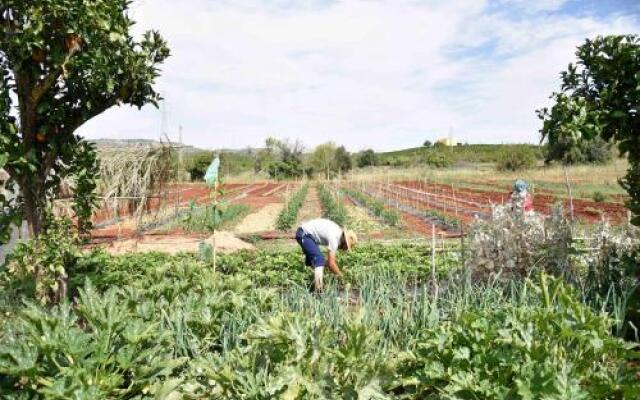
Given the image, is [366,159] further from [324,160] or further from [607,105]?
[607,105]

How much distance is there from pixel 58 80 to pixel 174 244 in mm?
8581

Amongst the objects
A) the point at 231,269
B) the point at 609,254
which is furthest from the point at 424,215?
the point at 609,254

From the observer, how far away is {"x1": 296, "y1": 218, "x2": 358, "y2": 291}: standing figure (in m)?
6.64

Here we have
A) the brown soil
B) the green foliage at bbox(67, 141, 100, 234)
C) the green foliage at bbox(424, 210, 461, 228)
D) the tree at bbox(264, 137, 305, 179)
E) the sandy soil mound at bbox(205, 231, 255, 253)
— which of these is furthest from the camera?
the tree at bbox(264, 137, 305, 179)

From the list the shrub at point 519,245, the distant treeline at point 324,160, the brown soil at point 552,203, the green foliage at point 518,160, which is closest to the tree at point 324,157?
the distant treeline at point 324,160

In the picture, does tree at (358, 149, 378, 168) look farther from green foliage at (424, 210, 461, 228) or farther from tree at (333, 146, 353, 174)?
green foliage at (424, 210, 461, 228)

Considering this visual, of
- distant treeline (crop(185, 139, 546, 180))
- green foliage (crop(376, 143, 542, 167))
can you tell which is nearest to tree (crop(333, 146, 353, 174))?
distant treeline (crop(185, 139, 546, 180))

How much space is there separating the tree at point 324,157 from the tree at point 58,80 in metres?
46.2

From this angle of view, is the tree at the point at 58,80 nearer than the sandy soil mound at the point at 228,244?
Yes

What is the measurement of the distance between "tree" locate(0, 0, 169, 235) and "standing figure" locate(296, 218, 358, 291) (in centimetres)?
252

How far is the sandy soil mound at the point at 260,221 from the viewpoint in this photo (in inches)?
686

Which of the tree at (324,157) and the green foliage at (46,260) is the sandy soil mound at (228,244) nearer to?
the green foliage at (46,260)

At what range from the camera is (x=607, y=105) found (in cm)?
431

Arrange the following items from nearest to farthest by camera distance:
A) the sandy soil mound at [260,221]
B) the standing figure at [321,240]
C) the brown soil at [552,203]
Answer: the standing figure at [321,240] → the brown soil at [552,203] → the sandy soil mound at [260,221]
